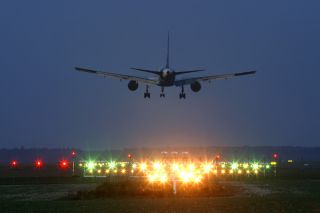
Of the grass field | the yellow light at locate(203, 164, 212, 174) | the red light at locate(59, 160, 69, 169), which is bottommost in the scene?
the grass field

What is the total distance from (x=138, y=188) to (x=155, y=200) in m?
8.52

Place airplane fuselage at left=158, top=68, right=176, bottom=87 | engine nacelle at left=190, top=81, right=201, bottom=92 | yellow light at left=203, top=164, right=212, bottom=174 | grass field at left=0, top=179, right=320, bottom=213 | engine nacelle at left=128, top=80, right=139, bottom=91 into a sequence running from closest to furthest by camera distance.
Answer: grass field at left=0, top=179, right=320, bottom=213, engine nacelle at left=128, top=80, right=139, bottom=91, engine nacelle at left=190, top=81, right=201, bottom=92, airplane fuselage at left=158, top=68, right=176, bottom=87, yellow light at left=203, top=164, right=212, bottom=174

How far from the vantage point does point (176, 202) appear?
169 ft

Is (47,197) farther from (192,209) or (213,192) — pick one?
(192,209)

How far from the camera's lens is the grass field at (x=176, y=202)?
152 feet

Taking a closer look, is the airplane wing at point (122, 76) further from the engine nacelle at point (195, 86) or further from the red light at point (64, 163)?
the red light at point (64, 163)

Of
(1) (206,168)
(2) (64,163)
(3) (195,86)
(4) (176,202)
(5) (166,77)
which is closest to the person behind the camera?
(4) (176,202)

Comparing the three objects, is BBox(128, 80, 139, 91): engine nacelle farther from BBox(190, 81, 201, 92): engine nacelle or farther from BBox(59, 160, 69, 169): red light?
BBox(59, 160, 69, 169): red light

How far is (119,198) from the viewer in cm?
6019

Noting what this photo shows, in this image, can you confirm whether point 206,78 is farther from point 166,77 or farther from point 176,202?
point 176,202

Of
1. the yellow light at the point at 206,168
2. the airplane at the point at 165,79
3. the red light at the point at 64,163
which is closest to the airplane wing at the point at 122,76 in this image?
the airplane at the point at 165,79

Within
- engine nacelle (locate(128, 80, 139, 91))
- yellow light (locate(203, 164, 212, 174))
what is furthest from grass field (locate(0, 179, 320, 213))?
yellow light (locate(203, 164, 212, 174))

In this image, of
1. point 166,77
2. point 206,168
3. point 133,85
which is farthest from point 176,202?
point 206,168

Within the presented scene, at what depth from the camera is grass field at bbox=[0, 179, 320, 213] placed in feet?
152
